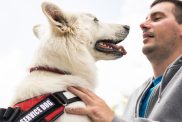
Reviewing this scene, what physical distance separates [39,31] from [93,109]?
1.37m

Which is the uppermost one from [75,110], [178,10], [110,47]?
[178,10]

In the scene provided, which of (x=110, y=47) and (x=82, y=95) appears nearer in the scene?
(x=82, y=95)

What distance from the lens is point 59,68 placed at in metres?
3.85

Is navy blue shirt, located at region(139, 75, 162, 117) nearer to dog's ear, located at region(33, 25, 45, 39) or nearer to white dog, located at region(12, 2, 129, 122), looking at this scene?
white dog, located at region(12, 2, 129, 122)

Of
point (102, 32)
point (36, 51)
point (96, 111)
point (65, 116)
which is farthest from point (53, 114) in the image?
point (102, 32)

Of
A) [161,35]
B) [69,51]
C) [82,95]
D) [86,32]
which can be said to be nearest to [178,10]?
[161,35]

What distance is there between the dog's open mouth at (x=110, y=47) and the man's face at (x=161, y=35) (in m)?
0.28

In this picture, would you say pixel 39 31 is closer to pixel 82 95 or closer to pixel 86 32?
pixel 86 32

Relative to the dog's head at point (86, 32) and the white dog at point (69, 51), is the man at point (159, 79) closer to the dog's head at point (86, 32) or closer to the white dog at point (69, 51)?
the white dog at point (69, 51)

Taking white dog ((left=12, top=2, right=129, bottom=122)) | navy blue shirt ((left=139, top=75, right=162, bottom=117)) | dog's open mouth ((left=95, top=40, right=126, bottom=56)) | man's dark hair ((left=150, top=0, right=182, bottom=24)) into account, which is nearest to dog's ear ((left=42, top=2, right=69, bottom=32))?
white dog ((left=12, top=2, right=129, bottom=122))

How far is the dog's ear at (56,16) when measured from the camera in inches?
152

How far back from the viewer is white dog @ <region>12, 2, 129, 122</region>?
11.9 ft

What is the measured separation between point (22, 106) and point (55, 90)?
0.34m

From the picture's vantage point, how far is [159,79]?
169 inches
